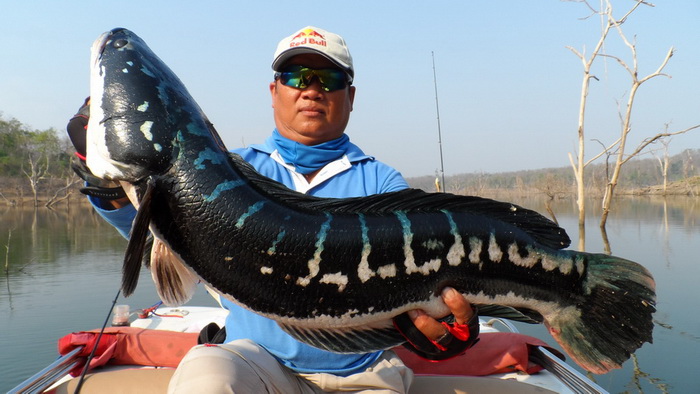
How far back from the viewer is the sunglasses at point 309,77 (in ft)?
11.0

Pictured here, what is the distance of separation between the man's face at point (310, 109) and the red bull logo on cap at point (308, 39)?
108 mm

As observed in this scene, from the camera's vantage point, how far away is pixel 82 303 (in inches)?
462

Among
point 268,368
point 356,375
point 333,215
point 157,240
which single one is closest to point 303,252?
point 333,215

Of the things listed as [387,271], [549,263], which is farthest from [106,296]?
[549,263]

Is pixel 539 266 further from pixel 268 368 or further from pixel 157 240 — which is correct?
pixel 157 240

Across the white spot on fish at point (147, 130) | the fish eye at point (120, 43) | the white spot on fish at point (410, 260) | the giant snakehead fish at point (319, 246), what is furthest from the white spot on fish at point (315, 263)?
the fish eye at point (120, 43)

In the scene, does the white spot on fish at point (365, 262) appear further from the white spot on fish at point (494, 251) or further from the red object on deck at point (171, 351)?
the red object on deck at point (171, 351)

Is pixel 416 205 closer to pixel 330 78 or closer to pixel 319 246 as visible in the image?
pixel 319 246

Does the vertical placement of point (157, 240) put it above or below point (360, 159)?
below

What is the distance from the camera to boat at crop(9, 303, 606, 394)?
12.0 feet

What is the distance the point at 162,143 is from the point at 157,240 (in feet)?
1.49

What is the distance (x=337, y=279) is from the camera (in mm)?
2238

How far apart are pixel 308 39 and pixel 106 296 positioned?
11603 millimetres

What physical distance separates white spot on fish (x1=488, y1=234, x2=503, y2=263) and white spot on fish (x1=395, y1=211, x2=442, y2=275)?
0.26 m
